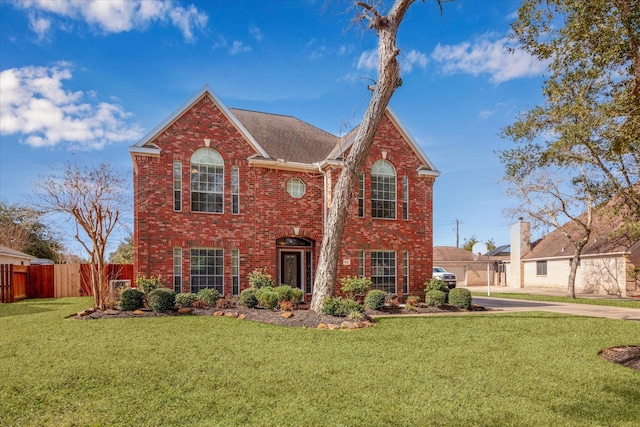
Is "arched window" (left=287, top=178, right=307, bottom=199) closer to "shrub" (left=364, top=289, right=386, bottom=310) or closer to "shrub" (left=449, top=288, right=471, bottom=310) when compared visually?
"shrub" (left=364, top=289, right=386, bottom=310)

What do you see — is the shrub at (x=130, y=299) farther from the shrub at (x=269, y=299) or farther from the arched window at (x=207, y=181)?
the shrub at (x=269, y=299)

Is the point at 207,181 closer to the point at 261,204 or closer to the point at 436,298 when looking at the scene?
the point at 261,204

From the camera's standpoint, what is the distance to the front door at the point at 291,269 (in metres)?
17.8

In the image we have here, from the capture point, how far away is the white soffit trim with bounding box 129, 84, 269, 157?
50.3 feet

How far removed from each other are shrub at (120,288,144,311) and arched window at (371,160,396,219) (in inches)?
373

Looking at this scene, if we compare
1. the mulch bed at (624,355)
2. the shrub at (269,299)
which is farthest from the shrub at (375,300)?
the mulch bed at (624,355)

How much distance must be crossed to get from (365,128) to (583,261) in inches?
899

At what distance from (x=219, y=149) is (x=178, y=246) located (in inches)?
156

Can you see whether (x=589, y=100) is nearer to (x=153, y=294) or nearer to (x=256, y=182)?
(x=256, y=182)

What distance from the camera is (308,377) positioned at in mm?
6445

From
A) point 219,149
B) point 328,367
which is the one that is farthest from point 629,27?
point 219,149

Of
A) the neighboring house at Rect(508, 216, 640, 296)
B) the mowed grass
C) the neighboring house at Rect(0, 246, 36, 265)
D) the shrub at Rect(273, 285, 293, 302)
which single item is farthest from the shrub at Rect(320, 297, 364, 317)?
the neighboring house at Rect(0, 246, 36, 265)

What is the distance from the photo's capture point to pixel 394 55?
43.1 feet

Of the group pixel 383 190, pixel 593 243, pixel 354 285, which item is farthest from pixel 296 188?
pixel 593 243
